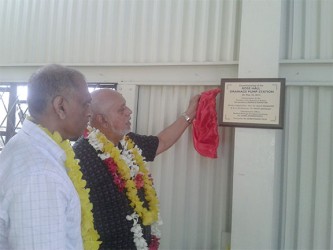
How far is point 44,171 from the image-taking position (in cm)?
108

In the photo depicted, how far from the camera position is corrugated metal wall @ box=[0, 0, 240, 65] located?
7.72ft

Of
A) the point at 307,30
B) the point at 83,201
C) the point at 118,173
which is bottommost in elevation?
the point at 83,201

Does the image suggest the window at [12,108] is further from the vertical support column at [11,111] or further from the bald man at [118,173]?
the bald man at [118,173]

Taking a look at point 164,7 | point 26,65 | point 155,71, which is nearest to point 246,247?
point 155,71

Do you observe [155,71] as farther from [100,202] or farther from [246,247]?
[246,247]

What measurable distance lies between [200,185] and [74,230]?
50.9 inches

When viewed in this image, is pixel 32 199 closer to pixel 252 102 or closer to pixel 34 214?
pixel 34 214

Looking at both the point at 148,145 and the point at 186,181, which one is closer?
the point at 148,145

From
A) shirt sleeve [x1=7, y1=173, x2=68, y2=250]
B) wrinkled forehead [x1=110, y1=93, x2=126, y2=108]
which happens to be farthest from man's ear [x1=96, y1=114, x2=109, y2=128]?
shirt sleeve [x1=7, y1=173, x2=68, y2=250]

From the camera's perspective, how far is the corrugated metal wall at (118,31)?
2352mm

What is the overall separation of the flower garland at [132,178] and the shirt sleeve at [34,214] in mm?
873

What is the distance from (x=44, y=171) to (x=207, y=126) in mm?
1349

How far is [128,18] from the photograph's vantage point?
2582 mm

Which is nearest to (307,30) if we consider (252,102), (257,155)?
(252,102)
